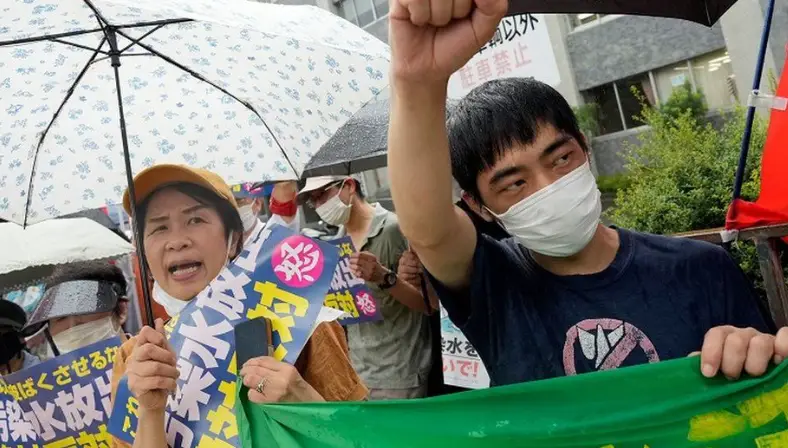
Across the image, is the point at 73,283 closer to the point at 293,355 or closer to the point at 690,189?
the point at 293,355

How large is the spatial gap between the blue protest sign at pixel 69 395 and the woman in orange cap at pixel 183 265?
29cm

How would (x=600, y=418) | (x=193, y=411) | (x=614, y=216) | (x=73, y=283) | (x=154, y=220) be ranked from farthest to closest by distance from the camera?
1. (x=614, y=216)
2. (x=73, y=283)
3. (x=154, y=220)
4. (x=193, y=411)
5. (x=600, y=418)

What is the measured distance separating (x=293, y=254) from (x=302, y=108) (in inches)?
38.3

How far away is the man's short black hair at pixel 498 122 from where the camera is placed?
Answer: 1598 mm

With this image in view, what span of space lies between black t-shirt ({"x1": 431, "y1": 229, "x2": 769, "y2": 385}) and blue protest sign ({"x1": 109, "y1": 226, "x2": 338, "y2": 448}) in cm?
44

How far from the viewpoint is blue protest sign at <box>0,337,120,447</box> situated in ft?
7.49

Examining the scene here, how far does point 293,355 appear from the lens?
1726mm

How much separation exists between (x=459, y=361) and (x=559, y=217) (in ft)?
6.62

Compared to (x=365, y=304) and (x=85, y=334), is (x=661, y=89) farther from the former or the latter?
(x=85, y=334)

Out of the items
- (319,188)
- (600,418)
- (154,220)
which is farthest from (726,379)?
(319,188)

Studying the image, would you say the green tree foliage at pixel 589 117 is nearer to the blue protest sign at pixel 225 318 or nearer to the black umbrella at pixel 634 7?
the black umbrella at pixel 634 7

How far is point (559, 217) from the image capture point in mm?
1563

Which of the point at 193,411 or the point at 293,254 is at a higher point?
the point at 293,254

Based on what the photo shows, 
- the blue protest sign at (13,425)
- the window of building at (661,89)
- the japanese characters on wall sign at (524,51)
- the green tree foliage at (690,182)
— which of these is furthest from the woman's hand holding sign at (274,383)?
the window of building at (661,89)
